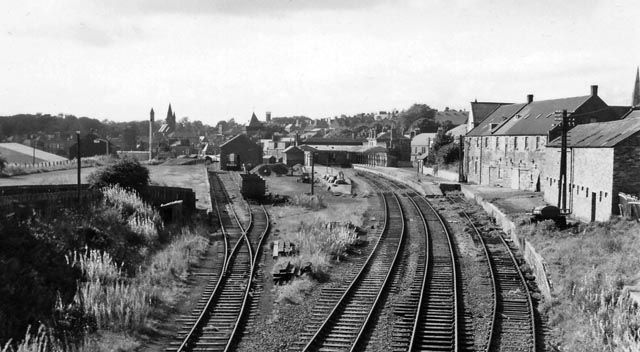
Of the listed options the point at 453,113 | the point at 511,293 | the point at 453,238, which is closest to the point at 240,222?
the point at 453,238

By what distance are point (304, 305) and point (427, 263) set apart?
22.2ft

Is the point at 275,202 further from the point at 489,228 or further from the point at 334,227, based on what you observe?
the point at 489,228

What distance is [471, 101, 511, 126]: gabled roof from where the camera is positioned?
63072 millimetres

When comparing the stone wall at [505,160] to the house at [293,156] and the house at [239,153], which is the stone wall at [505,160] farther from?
the house at [293,156]

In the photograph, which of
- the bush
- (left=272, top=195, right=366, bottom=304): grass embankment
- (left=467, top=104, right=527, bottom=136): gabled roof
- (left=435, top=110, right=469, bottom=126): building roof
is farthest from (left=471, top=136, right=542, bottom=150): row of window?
(left=435, top=110, right=469, bottom=126): building roof

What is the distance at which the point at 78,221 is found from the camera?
26844 millimetres

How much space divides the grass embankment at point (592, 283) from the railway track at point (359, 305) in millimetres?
4763

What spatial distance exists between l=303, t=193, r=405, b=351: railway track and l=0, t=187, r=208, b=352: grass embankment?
4.71m

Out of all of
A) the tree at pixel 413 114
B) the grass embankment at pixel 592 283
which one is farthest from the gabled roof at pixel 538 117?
the tree at pixel 413 114

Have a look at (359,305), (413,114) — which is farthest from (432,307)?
(413,114)

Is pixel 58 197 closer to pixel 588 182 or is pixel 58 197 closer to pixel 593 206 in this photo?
pixel 593 206

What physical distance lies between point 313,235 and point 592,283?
503 inches

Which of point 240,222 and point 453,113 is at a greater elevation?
point 453,113

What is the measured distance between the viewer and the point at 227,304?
17375 mm
